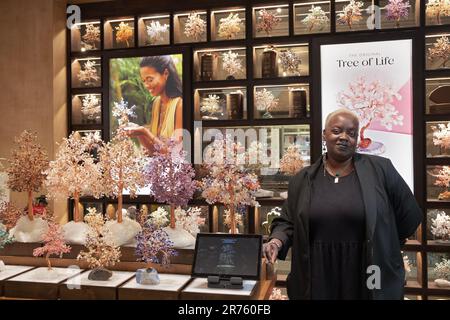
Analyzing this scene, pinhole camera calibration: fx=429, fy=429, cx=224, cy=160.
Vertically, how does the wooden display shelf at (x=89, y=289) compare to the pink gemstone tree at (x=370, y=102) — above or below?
below

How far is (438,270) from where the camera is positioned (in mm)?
3963

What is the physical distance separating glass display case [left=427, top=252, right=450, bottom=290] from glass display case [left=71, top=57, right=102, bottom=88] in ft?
12.8

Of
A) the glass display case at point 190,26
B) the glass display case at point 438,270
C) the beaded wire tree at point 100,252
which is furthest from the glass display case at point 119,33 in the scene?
the glass display case at point 438,270

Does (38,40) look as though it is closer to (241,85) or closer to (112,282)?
(241,85)

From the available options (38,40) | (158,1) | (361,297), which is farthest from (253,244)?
(38,40)

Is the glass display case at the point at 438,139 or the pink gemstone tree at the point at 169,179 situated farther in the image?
the glass display case at the point at 438,139

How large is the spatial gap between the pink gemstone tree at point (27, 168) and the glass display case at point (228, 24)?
2.61 m

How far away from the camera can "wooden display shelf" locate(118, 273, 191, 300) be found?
1803 millimetres

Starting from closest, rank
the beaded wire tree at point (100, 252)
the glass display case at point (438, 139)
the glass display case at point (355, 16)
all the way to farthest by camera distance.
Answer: the beaded wire tree at point (100, 252), the glass display case at point (438, 139), the glass display case at point (355, 16)

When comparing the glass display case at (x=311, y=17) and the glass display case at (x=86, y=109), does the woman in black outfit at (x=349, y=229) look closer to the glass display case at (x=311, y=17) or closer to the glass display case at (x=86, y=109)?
the glass display case at (x=311, y=17)

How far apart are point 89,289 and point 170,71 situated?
10.0 feet

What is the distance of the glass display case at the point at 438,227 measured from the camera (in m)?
3.92

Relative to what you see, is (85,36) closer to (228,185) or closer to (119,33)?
(119,33)
